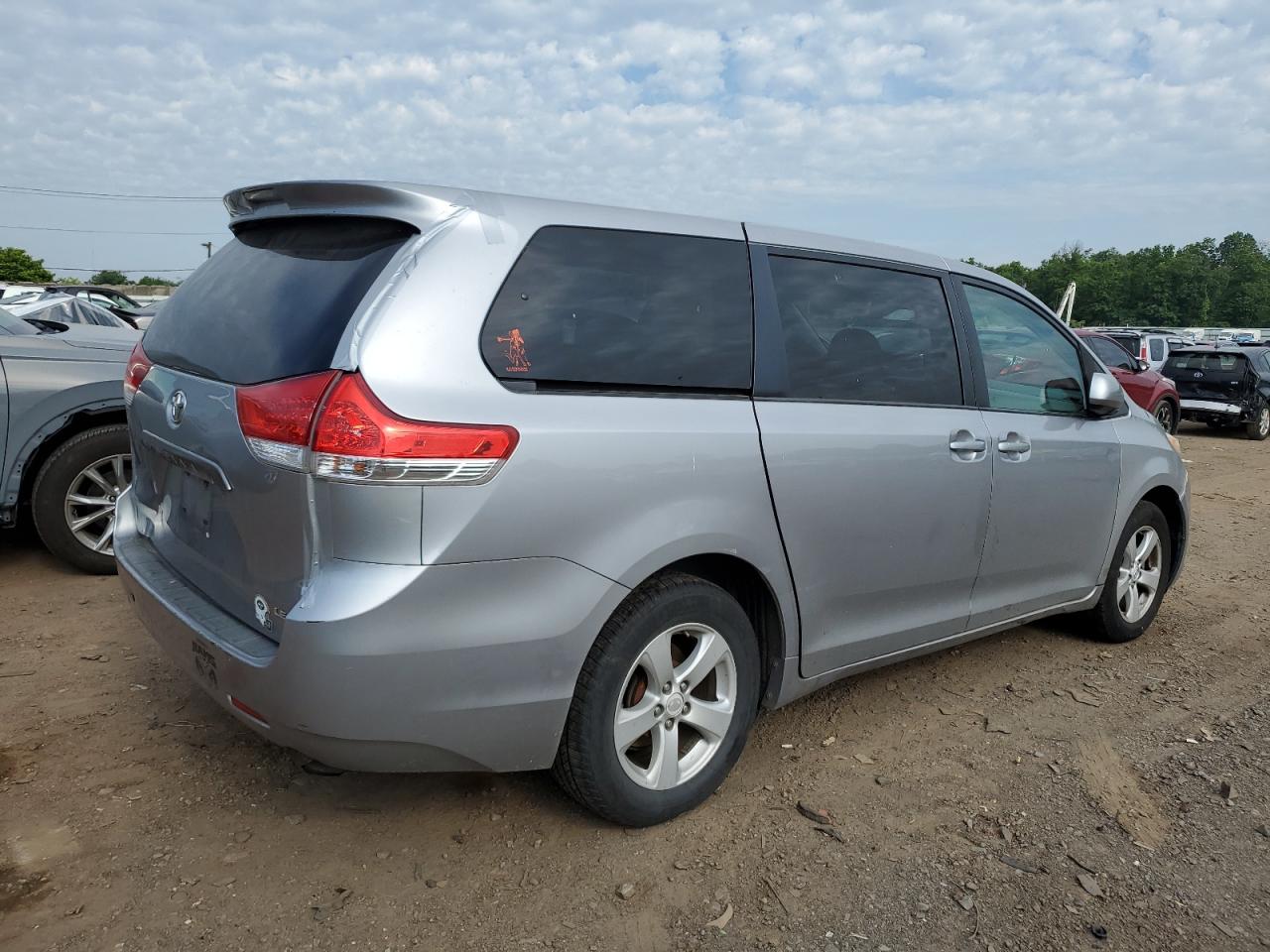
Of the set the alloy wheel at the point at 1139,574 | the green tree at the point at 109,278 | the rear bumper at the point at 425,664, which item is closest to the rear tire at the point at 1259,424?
the alloy wheel at the point at 1139,574

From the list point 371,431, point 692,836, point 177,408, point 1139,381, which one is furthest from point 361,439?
point 1139,381

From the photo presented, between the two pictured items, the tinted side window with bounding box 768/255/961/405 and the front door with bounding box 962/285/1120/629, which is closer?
the tinted side window with bounding box 768/255/961/405

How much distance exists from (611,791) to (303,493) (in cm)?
116

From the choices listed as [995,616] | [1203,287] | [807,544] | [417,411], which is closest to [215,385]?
[417,411]

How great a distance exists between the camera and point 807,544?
118 inches

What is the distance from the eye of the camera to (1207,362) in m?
16.4

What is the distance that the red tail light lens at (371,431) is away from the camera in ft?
7.18

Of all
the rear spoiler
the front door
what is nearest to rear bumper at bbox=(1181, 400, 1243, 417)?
the front door

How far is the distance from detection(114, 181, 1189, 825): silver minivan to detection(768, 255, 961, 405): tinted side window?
0.05 ft

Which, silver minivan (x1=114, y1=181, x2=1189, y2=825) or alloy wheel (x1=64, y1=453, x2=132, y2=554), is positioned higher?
silver minivan (x1=114, y1=181, x2=1189, y2=825)

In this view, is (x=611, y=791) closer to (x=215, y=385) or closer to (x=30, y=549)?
(x=215, y=385)

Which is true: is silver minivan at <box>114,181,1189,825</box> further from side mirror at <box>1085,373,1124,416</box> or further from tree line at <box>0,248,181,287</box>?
tree line at <box>0,248,181,287</box>

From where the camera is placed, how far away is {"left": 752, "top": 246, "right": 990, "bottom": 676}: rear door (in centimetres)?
300

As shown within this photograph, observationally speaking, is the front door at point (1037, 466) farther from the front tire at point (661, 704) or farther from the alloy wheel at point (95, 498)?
the alloy wheel at point (95, 498)
